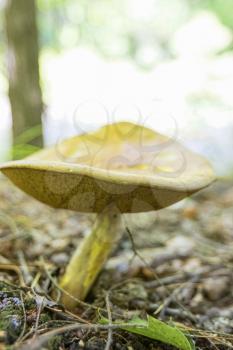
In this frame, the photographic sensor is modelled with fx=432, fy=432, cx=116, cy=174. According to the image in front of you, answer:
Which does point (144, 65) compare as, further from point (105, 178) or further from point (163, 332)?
point (163, 332)

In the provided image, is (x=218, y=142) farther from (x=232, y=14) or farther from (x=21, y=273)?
(x=21, y=273)

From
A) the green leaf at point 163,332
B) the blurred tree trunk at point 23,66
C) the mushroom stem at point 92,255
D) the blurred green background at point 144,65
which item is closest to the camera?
the green leaf at point 163,332

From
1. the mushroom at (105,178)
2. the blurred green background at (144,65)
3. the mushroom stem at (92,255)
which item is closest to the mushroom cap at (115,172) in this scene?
the mushroom at (105,178)

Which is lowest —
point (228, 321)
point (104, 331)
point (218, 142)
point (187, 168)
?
point (218, 142)

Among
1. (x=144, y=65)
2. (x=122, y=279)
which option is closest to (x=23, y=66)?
(x=122, y=279)

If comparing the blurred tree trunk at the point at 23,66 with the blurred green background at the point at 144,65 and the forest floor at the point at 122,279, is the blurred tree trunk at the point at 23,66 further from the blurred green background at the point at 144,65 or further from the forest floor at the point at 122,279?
the blurred green background at the point at 144,65

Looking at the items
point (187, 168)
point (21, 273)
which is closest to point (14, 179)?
point (21, 273)
